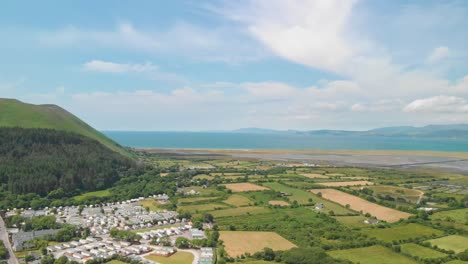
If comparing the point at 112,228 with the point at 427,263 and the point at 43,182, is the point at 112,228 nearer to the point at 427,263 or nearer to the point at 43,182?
the point at 43,182

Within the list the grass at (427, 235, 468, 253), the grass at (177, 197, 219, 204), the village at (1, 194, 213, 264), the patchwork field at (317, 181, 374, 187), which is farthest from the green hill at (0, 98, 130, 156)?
the grass at (427, 235, 468, 253)

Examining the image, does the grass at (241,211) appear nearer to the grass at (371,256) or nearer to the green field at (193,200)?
the green field at (193,200)

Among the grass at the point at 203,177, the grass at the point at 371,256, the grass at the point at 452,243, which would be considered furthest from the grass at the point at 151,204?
the grass at the point at 452,243

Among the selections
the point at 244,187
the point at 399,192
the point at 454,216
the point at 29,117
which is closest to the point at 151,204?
the point at 244,187

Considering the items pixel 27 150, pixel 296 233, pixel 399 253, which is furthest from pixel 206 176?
pixel 399 253

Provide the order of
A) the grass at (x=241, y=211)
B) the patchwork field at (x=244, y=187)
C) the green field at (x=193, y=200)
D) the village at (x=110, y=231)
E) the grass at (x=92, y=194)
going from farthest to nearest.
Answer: the patchwork field at (x=244, y=187), the grass at (x=92, y=194), the green field at (x=193, y=200), the grass at (x=241, y=211), the village at (x=110, y=231)
